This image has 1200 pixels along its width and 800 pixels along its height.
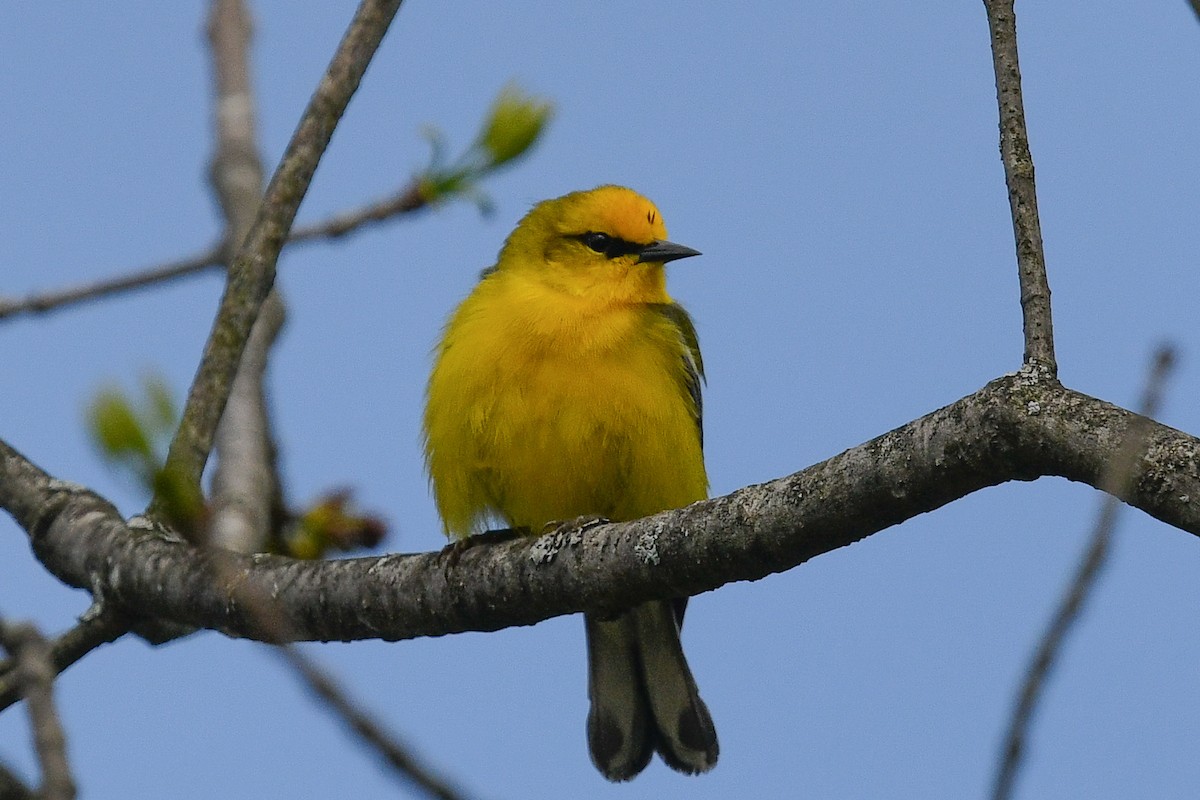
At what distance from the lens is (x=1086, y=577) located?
2131mm

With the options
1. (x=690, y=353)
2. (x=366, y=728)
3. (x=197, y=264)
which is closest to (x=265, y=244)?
(x=197, y=264)

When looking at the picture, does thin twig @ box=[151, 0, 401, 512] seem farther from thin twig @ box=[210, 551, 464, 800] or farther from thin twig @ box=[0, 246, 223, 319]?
thin twig @ box=[210, 551, 464, 800]

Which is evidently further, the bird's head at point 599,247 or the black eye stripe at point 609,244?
the black eye stripe at point 609,244

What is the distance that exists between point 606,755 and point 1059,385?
3664 millimetres

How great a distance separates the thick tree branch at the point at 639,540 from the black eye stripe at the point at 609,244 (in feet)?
9.08

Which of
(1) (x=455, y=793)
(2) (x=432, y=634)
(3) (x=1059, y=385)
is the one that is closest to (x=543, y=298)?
(2) (x=432, y=634)

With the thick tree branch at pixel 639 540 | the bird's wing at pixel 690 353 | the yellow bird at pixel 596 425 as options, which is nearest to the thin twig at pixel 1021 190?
the thick tree branch at pixel 639 540

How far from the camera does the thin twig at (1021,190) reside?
3.01 m

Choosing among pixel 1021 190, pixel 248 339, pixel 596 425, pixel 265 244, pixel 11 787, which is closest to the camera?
pixel 11 787

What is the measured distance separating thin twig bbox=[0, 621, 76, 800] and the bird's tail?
4.41 meters

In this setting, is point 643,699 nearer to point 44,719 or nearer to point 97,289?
point 97,289

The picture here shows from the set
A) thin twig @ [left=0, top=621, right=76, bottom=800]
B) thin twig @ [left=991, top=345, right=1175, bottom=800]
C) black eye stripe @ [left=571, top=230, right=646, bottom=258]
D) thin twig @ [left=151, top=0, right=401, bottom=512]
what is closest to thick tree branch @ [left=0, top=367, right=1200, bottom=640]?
thin twig @ [left=991, top=345, right=1175, bottom=800]

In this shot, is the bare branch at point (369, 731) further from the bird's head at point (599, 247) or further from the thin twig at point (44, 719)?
the bird's head at point (599, 247)

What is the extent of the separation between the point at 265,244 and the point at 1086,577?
2.75 meters
